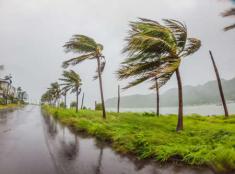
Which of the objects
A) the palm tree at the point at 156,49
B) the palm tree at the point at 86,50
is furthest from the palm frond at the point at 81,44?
the palm tree at the point at 156,49

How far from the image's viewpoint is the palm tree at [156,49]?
32.3ft

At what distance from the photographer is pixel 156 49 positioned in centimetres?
1077

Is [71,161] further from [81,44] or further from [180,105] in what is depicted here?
[81,44]

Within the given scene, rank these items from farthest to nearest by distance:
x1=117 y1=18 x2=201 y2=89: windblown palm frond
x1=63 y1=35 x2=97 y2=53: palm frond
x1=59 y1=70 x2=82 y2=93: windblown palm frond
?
1. x1=59 y1=70 x2=82 y2=93: windblown palm frond
2. x1=63 y1=35 x2=97 y2=53: palm frond
3. x1=117 y1=18 x2=201 y2=89: windblown palm frond

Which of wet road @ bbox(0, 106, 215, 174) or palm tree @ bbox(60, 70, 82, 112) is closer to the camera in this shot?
wet road @ bbox(0, 106, 215, 174)

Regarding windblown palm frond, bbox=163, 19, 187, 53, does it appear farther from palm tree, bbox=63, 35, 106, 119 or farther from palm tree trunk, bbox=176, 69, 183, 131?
palm tree, bbox=63, 35, 106, 119

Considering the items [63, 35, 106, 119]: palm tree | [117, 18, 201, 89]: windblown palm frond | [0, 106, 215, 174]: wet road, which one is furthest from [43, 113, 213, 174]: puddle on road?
[63, 35, 106, 119]: palm tree

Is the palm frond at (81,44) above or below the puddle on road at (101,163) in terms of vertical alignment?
above

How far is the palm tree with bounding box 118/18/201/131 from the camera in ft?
32.3

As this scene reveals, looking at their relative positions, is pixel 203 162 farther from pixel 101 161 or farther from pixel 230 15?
pixel 230 15

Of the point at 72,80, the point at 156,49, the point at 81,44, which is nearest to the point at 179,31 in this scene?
the point at 156,49

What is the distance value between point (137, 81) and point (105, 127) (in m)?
3.34

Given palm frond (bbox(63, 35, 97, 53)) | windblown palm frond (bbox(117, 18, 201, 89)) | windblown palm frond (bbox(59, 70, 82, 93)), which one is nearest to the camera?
windblown palm frond (bbox(117, 18, 201, 89))

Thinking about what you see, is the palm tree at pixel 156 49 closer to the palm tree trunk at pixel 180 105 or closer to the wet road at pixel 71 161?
the palm tree trunk at pixel 180 105
